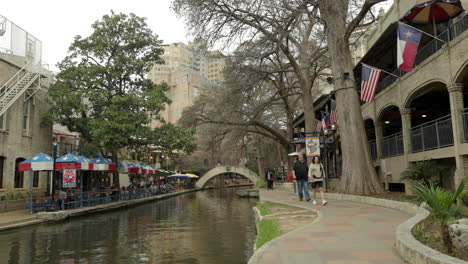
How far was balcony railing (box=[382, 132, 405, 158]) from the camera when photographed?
17734 mm

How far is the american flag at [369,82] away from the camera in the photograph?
Result: 52.6 ft

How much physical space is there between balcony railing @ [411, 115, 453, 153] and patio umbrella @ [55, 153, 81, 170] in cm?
1717

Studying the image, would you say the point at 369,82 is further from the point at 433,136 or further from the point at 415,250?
the point at 415,250

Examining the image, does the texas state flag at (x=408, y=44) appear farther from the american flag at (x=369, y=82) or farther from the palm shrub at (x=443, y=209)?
the palm shrub at (x=443, y=209)

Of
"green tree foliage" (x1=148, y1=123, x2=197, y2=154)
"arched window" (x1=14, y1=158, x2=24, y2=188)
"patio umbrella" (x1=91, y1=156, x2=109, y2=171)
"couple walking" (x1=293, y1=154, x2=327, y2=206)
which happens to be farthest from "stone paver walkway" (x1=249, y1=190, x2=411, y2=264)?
"arched window" (x1=14, y1=158, x2=24, y2=188)

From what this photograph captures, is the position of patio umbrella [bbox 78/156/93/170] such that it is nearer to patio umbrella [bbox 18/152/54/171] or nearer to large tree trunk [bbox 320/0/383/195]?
patio umbrella [bbox 18/152/54/171]

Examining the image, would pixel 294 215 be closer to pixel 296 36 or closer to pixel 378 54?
pixel 378 54

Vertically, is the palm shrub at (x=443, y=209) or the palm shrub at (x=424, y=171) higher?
the palm shrub at (x=424, y=171)

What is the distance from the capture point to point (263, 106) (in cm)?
2780

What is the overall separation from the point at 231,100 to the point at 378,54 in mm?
9796

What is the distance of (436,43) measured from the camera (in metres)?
14.3

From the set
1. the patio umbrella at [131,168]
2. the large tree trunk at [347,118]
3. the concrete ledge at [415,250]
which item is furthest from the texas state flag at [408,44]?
the patio umbrella at [131,168]

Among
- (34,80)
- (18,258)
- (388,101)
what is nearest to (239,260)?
(18,258)

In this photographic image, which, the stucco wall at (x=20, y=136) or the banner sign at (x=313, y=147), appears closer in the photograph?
the banner sign at (x=313, y=147)
